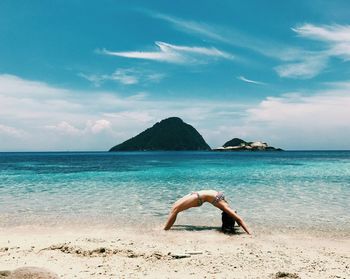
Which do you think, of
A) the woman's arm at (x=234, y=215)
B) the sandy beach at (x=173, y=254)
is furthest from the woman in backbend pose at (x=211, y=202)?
the sandy beach at (x=173, y=254)

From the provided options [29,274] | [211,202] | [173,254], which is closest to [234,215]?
[211,202]

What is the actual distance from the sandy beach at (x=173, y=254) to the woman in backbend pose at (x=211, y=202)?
0.53 m

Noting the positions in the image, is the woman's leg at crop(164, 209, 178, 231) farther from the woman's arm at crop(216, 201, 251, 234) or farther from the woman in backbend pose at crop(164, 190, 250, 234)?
the woman's arm at crop(216, 201, 251, 234)

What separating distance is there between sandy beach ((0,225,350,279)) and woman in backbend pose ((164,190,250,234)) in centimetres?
53

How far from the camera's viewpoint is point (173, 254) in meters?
9.98

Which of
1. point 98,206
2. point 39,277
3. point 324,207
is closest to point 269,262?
point 39,277

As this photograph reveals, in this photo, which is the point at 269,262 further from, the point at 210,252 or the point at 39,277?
the point at 39,277

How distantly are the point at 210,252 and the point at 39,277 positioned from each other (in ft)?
15.9

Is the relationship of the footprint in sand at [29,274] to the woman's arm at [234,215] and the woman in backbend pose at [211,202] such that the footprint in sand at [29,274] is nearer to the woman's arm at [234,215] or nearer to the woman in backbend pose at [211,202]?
the woman in backbend pose at [211,202]

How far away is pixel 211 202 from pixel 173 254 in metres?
4.21

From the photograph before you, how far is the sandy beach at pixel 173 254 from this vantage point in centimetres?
862

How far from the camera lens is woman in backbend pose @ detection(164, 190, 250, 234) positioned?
1330 centimetres

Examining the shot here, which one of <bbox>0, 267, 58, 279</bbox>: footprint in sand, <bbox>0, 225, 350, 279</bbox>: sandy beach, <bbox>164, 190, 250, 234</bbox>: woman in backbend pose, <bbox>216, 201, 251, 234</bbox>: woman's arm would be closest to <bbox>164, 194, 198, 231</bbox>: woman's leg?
<bbox>164, 190, 250, 234</bbox>: woman in backbend pose

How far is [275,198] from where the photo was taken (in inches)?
862
